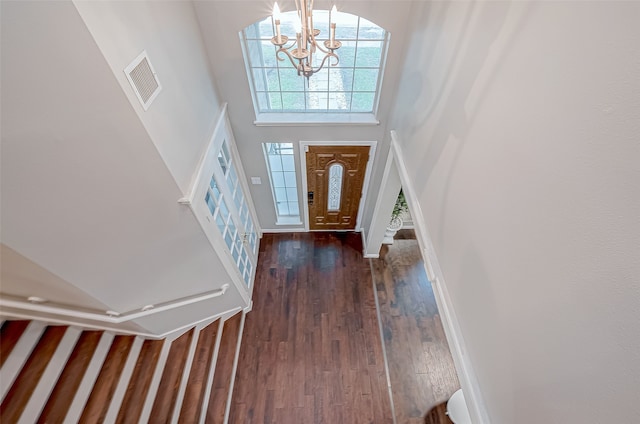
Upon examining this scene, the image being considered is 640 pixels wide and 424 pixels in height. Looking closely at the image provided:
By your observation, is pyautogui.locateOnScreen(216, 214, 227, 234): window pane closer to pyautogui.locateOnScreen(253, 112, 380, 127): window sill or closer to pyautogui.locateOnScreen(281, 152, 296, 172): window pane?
pyautogui.locateOnScreen(253, 112, 380, 127): window sill

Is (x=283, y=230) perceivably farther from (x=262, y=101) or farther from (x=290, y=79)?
(x=290, y=79)

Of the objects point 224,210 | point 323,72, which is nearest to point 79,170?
point 224,210

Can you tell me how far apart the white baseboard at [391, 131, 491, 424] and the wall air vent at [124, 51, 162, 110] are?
199 cm

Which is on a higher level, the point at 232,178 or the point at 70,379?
the point at 232,178

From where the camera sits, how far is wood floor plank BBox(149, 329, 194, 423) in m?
2.56

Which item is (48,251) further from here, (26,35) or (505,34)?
(505,34)

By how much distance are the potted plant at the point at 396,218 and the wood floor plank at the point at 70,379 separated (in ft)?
12.0

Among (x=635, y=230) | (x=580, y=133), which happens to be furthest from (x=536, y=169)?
(x=635, y=230)

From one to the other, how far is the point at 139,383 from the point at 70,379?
1.88 feet

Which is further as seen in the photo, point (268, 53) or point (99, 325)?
point (268, 53)

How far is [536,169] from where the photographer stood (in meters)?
1.06

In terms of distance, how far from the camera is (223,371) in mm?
3295

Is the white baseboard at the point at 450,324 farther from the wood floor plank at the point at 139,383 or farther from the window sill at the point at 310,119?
the wood floor plank at the point at 139,383

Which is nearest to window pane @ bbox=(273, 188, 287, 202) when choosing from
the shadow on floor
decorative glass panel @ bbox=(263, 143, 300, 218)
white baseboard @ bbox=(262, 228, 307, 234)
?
decorative glass panel @ bbox=(263, 143, 300, 218)
